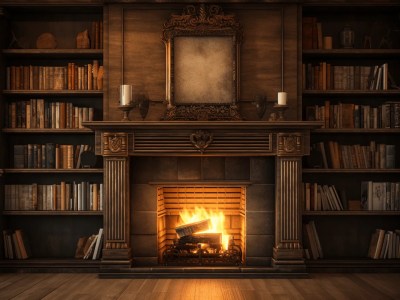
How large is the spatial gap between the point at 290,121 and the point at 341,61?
1188 millimetres

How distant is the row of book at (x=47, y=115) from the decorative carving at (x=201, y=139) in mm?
1150

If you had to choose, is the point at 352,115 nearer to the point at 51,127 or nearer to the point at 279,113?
the point at 279,113

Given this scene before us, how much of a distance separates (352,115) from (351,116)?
14 millimetres

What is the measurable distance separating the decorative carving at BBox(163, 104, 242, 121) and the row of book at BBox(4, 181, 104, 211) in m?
1.02

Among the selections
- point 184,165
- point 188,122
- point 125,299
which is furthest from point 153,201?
point 125,299

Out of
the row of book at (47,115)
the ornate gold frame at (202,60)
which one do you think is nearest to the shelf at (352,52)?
the ornate gold frame at (202,60)

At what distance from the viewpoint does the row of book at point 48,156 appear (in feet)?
18.5

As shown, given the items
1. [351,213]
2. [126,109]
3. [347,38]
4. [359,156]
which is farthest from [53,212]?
[347,38]

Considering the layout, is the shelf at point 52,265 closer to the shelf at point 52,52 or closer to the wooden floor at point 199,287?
the wooden floor at point 199,287

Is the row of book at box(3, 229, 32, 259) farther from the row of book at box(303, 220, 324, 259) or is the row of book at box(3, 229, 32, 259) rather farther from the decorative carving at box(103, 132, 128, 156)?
the row of book at box(303, 220, 324, 259)

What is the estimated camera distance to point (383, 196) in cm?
562

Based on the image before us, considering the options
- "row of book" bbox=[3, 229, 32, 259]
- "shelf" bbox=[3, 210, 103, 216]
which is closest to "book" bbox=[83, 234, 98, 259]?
"shelf" bbox=[3, 210, 103, 216]

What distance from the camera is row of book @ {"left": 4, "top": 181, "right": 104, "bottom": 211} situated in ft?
18.4

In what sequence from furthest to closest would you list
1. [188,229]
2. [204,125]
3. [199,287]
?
1. [188,229]
2. [204,125]
3. [199,287]
